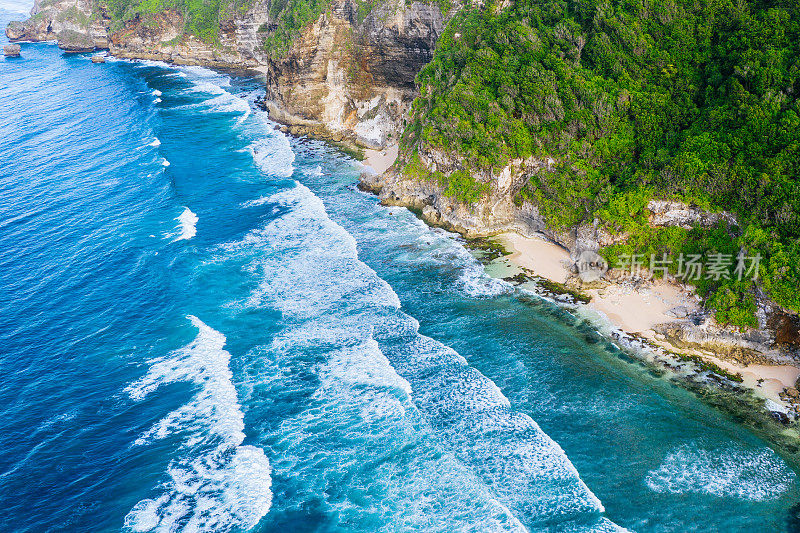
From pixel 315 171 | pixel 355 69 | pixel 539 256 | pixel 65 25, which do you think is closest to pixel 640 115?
pixel 539 256

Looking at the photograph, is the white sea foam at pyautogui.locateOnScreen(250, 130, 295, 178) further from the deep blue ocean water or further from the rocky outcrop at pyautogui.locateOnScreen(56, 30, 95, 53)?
the rocky outcrop at pyautogui.locateOnScreen(56, 30, 95, 53)

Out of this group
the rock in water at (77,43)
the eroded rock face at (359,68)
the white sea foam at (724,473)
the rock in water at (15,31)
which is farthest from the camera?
the rock in water at (15,31)

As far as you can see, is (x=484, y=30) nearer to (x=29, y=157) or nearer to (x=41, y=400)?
(x=41, y=400)

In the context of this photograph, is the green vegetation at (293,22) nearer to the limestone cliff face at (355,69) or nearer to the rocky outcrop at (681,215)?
the limestone cliff face at (355,69)


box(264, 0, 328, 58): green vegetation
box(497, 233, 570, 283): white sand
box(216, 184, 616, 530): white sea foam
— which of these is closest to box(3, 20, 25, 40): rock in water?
box(264, 0, 328, 58): green vegetation

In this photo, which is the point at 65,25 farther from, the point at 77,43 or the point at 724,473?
the point at 724,473

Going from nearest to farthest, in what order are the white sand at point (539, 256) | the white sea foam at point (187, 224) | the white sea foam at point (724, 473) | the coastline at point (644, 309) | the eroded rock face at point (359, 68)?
1. the white sea foam at point (724, 473)
2. the coastline at point (644, 309)
3. the white sand at point (539, 256)
4. the white sea foam at point (187, 224)
5. the eroded rock face at point (359, 68)

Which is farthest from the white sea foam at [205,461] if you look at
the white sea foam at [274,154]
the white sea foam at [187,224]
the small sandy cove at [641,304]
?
the white sea foam at [274,154]
